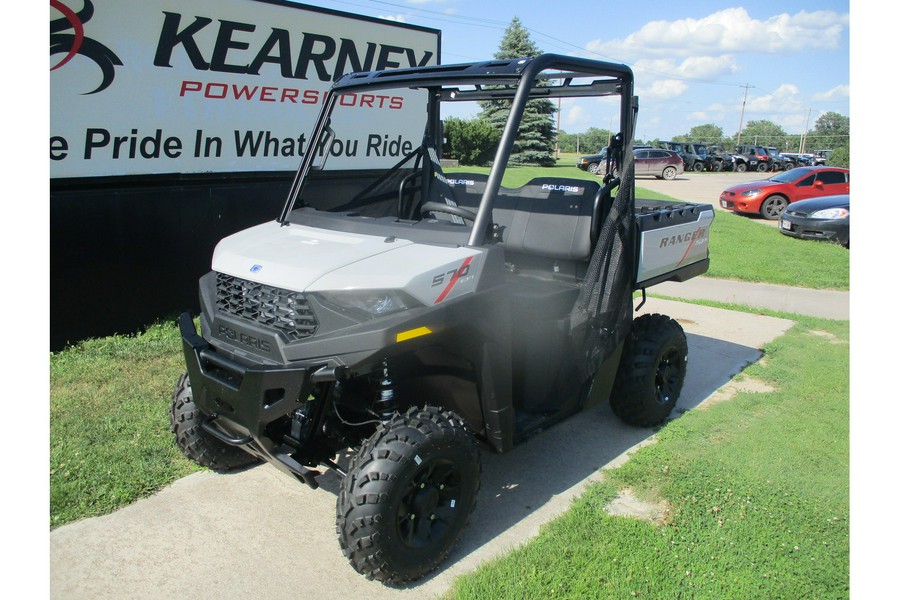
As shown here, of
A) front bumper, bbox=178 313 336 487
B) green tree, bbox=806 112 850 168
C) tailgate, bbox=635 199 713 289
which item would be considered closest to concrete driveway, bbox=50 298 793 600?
front bumper, bbox=178 313 336 487

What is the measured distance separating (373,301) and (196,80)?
15.2 ft

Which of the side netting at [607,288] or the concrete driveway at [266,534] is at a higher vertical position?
the side netting at [607,288]

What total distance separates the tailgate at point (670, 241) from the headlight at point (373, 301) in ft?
6.34

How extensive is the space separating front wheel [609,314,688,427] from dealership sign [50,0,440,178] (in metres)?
4.41

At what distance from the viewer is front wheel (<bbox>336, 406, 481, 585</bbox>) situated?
2.81m

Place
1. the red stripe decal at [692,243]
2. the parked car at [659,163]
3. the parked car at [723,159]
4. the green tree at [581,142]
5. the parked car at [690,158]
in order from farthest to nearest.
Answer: the green tree at [581,142], the parked car at [723,159], the parked car at [690,158], the parked car at [659,163], the red stripe decal at [692,243]

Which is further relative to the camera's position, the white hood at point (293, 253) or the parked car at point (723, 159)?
the parked car at point (723, 159)

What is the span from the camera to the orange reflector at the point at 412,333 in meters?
2.77

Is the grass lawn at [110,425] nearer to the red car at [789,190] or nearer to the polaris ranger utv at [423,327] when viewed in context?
the polaris ranger utv at [423,327]

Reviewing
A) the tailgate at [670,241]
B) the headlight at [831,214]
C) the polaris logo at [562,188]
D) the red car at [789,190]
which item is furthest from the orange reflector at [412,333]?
the red car at [789,190]

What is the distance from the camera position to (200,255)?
682 centimetres

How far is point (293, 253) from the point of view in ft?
10.3

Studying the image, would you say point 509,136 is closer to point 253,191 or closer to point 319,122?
point 319,122

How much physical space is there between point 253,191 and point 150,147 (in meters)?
1.10
